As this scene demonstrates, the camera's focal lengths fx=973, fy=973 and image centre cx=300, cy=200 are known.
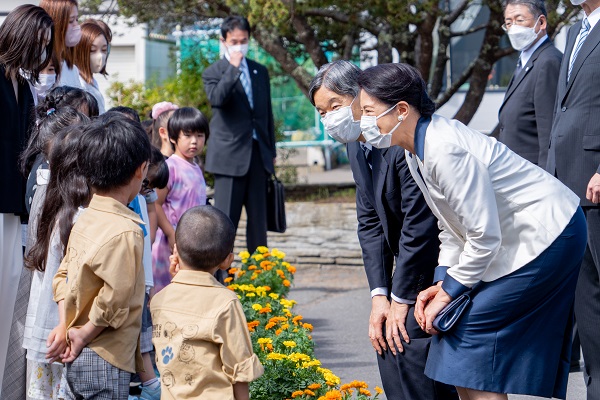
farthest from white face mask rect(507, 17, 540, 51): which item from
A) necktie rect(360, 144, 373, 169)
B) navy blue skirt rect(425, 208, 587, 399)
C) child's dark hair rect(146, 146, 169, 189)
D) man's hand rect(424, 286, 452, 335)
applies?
man's hand rect(424, 286, 452, 335)

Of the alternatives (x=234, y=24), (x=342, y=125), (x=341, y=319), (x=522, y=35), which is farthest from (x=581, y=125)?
(x=234, y=24)

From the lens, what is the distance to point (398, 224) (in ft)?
13.2

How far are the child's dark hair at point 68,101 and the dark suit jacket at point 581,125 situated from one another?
2420 millimetres

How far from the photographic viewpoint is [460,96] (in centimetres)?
1817

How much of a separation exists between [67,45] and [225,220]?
9.28ft

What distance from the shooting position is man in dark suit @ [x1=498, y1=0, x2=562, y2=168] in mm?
5996

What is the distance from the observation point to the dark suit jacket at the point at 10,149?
4.68 meters

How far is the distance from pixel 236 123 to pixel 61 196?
13.9ft

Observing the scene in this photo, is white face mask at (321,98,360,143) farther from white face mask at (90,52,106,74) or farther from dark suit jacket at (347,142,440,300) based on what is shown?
white face mask at (90,52,106,74)

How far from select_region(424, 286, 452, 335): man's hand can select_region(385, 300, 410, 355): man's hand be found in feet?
1.28

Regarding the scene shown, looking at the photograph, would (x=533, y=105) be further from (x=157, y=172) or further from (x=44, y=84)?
(x=44, y=84)

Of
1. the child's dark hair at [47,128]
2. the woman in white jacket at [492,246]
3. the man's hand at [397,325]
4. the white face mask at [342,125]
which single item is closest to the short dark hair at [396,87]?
the woman in white jacket at [492,246]

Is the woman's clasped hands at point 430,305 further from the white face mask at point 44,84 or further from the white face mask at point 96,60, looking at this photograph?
the white face mask at point 96,60

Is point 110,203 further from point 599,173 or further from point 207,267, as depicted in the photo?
point 599,173
